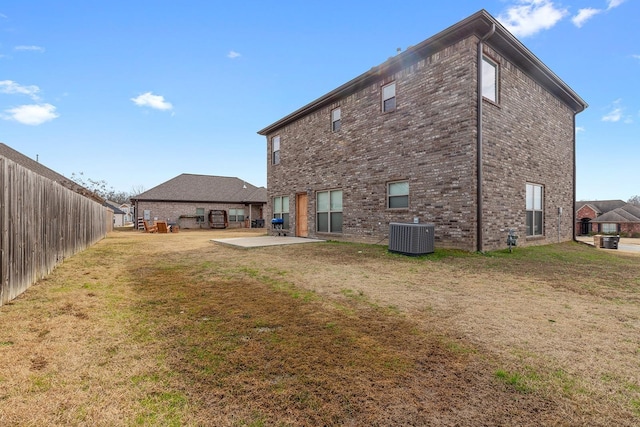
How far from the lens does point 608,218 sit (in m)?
46.0

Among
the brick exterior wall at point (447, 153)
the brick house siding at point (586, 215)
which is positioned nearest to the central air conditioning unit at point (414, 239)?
the brick exterior wall at point (447, 153)

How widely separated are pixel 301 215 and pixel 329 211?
2.28 m

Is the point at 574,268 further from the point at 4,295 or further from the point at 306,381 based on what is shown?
the point at 4,295

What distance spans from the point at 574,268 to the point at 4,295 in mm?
11272

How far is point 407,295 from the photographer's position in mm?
4777

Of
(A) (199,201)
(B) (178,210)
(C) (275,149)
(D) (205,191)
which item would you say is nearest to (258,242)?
(C) (275,149)

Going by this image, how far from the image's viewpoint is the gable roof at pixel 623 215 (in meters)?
44.5

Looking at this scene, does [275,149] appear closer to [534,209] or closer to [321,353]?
[534,209]

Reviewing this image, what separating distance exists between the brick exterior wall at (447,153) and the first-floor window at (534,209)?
0.32 m

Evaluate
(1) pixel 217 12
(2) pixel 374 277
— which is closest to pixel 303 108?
(1) pixel 217 12

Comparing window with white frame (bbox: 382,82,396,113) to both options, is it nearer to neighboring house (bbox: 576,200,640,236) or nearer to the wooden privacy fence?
the wooden privacy fence

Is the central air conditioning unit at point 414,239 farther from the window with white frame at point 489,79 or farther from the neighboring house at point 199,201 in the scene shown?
the neighboring house at point 199,201

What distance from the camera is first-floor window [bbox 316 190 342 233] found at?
1299cm

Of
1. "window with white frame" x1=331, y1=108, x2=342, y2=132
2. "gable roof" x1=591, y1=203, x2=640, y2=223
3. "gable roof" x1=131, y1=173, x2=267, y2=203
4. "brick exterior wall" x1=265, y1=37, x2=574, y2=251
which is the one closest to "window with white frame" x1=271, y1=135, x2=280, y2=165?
"brick exterior wall" x1=265, y1=37, x2=574, y2=251
